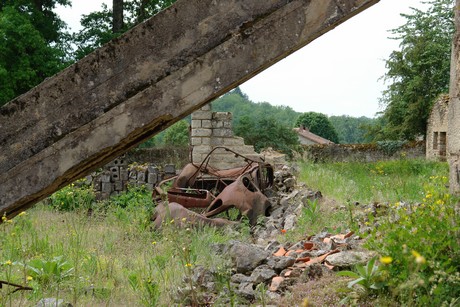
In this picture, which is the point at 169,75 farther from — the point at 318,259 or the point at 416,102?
the point at 416,102

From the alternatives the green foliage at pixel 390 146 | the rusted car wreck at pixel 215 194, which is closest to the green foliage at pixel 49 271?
the rusted car wreck at pixel 215 194

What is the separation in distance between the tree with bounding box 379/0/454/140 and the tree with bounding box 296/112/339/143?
133 feet

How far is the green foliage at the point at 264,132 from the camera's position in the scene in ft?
102

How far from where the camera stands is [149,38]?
9.45 ft

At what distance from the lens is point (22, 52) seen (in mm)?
19797

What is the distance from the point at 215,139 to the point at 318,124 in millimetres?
62209

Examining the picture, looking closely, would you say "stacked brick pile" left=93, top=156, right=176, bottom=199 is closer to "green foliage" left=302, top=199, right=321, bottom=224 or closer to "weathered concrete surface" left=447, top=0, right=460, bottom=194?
"green foliage" left=302, top=199, right=321, bottom=224

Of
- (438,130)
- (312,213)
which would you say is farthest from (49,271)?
(438,130)

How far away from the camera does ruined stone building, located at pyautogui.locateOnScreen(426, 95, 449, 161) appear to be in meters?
25.2

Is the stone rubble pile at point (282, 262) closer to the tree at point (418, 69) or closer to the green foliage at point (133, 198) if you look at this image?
the green foliage at point (133, 198)

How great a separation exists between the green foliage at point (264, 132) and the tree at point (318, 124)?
42151mm

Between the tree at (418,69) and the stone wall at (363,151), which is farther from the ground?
the tree at (418,69)

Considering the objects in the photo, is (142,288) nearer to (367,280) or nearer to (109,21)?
(367,280)

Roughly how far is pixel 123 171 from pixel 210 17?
1034 centimetres
